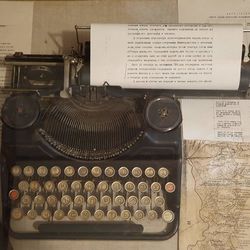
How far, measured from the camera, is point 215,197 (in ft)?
4.67

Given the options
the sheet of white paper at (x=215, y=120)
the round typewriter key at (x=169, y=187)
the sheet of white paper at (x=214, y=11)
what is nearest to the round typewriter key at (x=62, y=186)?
the round typewriter key at (x=169, y=187)

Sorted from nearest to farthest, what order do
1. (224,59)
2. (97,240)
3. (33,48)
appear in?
(224,59) → (97,240) → (33,48)

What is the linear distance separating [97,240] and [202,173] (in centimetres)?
43

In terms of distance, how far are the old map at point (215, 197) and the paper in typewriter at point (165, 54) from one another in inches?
12.0

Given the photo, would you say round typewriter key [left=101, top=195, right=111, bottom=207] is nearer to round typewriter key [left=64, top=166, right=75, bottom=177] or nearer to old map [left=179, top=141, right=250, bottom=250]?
round typewriter key [left=64, top=166, right=75, bottom=177]

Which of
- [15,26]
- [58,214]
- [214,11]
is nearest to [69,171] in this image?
[58,214]

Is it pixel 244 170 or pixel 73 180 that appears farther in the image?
pixel 244 170

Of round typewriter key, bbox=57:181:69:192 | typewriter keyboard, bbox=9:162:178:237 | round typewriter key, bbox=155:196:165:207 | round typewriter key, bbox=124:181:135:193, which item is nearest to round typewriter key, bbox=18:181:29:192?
typewriter keyboard, bbox=9:162:178:237

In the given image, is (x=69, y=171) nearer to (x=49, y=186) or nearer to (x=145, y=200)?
(x=49, y=186)

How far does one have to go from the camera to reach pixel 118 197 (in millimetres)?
1298

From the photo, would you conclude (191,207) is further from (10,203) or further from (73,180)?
(10,203)

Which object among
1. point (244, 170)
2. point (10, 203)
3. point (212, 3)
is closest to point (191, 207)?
point (244, 170)

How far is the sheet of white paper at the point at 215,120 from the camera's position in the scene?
146cm

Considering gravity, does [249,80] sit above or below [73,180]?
above
